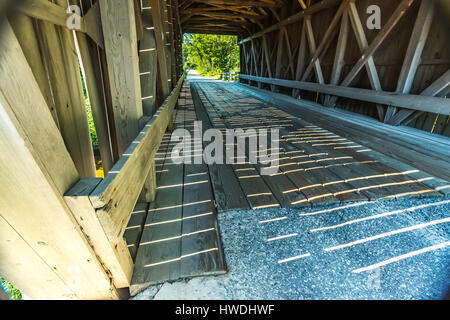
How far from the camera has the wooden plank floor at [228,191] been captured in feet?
4.02

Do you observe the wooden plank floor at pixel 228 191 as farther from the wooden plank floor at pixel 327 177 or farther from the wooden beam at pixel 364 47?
the wooden beam at pixel 364 47

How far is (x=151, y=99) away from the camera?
1969 millimetres

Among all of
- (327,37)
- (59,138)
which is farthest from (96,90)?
(327,37)

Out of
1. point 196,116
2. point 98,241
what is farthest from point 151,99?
point 196,116

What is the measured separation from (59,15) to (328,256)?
1.81m

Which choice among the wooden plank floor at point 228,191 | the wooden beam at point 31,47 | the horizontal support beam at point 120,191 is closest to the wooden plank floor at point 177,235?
the wooden plank floor at point 228,191

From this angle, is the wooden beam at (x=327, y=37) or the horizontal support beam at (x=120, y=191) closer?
the horizontal support beam at (x=120, y=191)

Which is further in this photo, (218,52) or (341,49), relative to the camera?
(218,52)

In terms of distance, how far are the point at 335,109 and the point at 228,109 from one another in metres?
2.55

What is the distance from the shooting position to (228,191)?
6.17 feet

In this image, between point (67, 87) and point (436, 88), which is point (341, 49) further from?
point (67, 87)

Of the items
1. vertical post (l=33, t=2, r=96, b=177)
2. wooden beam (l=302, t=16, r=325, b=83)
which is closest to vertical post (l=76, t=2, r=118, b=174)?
vertical post (l=33, t=2, r=96, b=177)

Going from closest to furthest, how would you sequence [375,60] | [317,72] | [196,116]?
1. [375,60]
2. [196,116]
3. [317,72]

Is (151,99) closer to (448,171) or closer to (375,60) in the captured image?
(448,171)
